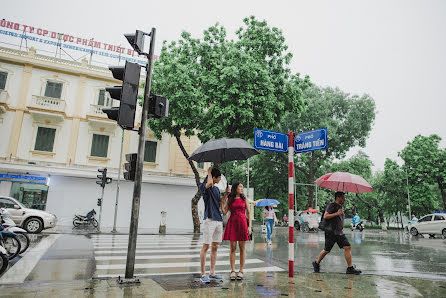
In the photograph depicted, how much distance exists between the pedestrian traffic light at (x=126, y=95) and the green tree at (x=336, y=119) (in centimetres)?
2508

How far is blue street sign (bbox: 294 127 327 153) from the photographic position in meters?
5.97

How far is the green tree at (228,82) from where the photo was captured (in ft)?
50.5

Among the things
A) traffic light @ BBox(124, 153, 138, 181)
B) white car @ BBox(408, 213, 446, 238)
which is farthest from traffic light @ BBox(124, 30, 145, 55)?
white car @ BBox(408, 213, 446, 238)

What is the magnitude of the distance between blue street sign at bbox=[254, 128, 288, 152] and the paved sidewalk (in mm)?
2606

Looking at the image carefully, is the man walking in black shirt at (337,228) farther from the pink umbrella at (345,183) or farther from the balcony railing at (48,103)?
the balcony railing at (48,103)

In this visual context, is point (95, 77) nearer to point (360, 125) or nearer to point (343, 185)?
point (343, 185)

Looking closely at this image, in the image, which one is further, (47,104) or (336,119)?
(336,119)

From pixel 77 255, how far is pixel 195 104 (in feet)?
33.3

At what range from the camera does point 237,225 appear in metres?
5.73

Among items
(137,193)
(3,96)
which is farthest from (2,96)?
(137,193)

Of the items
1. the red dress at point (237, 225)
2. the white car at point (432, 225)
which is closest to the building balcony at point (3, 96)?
the red dress at point (237, 225)

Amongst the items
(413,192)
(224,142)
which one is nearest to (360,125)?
(413,192)

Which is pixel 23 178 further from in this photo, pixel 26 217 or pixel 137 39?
pixel 137 39

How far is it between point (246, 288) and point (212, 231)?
1130mm
